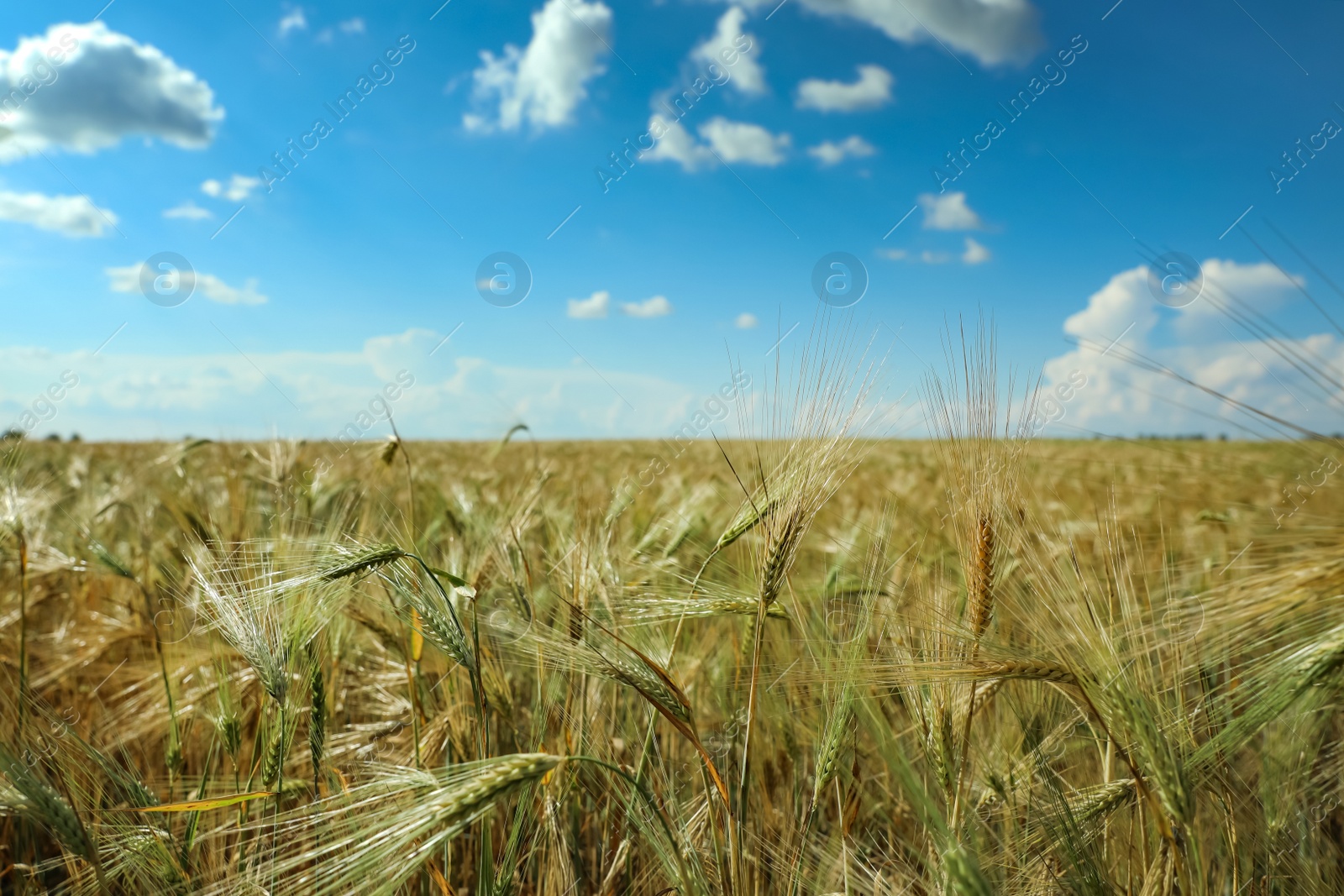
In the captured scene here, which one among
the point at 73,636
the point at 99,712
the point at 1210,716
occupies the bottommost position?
the point at 99,712

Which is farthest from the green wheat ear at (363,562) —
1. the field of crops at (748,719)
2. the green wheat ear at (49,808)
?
the green wheat ear at (49,808)

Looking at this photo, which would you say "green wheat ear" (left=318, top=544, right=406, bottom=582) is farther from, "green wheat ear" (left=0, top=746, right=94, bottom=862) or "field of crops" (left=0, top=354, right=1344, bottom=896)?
"green wheat ear" (left=0, top=746, right=94, bottom=862)

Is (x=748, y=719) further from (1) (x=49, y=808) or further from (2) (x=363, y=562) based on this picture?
(1) (x=49, y=808)

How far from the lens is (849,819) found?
161 cm

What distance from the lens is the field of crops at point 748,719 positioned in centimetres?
121

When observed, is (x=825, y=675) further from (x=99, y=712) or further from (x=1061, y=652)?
(x=99, y=712)

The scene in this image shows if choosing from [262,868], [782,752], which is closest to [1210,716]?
[782,752]

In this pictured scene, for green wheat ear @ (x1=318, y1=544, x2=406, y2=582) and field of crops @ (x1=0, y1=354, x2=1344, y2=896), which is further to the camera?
green wheat ear @ (x1=318, y1=544, x2=406, y2=582)

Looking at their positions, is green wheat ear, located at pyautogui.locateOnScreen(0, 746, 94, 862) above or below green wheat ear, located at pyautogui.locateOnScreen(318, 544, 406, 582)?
below

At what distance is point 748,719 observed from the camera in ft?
4.91

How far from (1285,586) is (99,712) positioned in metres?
3.54

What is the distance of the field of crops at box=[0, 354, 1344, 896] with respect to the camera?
3.97ft

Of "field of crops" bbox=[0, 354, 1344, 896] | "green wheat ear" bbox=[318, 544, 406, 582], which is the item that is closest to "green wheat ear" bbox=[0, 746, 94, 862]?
"field of crops" bbox=[0, 354, 1344, 896]

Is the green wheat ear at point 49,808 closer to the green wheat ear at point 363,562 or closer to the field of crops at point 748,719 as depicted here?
the field of crops at point 748,719
